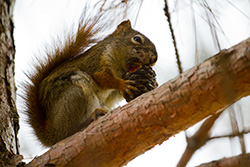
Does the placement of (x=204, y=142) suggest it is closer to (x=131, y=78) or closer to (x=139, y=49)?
(x=131, y=78)


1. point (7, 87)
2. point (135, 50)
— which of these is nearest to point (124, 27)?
point (135, 50)

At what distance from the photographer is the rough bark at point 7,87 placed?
141 centimetres

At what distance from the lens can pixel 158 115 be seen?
3.44 feet

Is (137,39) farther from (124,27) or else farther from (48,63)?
(48,63)

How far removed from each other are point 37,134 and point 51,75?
353 mm

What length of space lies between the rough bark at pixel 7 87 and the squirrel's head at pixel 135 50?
0.73 metres

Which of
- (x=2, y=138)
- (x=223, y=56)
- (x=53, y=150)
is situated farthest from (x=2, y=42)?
(x=223, y=56)

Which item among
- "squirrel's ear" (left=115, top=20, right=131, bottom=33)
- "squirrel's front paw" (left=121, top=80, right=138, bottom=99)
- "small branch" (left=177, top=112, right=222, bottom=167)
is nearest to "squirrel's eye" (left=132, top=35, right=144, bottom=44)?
"squirrel's ear" (left=115, top=20, right=131, bottom=33)

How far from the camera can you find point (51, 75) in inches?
69.2

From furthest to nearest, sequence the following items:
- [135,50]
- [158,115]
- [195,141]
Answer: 1. [135,50]
2. [158,115]
3. [195,141]

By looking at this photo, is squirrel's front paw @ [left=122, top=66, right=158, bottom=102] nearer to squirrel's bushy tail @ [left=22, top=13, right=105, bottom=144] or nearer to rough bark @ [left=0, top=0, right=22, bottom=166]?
squirrel's bushy tail @ [left=22, top=13, right=105, bottom=144]

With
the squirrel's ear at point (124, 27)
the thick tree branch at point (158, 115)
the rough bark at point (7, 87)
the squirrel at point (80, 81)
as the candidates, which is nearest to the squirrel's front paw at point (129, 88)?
the squirrel at point (80, 81)

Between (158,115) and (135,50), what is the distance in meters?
1.02

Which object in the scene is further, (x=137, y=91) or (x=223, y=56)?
(x=137, y=91)
